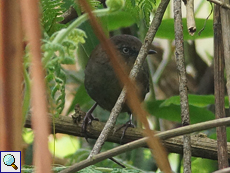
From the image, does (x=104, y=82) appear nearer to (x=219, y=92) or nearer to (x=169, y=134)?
(x=219, y=92)

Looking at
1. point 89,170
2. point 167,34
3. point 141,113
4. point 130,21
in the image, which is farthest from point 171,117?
point 141,113

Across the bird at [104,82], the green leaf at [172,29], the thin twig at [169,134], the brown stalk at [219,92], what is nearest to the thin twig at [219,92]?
the brown stalk at [219,92]

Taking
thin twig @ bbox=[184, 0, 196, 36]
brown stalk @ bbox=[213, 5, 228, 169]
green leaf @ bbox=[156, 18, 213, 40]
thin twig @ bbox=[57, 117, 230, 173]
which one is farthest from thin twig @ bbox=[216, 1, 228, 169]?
green leaf @ bbox=[156, 18, 213, 40]

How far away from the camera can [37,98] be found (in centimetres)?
29

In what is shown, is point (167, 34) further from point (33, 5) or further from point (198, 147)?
point (33, 5)

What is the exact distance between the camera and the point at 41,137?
0.94 feet

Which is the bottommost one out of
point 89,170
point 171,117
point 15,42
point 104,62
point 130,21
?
point 89,170

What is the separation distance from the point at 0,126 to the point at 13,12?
0.10 meters

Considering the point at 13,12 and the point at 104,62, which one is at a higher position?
the point at 104,62

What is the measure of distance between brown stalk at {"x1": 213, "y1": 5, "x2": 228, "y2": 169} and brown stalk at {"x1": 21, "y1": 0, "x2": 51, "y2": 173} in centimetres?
105

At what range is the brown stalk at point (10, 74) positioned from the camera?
1.02 ft

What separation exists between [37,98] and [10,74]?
4 cm

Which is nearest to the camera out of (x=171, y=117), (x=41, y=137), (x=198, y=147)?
(x=41, y=137)

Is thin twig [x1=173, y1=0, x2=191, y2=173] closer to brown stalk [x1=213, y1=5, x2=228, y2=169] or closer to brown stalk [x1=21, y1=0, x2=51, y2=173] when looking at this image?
brown stalk [x1=213, y1=5, x2=228, y2=169]
